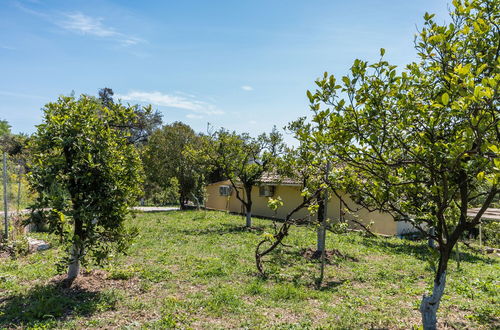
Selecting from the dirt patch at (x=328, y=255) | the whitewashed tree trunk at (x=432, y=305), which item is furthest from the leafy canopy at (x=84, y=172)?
the dirt patch at (x=328, y=255)

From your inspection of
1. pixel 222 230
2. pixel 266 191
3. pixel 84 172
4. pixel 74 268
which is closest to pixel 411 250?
pixel 222 230

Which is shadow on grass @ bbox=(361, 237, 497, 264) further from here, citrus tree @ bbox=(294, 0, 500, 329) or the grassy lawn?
citrus tree @ bbox=(294, 0, 500, 329)

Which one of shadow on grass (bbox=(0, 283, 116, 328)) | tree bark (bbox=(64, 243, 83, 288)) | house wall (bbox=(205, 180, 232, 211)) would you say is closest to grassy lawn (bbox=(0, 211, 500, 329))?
shadow on grass (bbox=(0, 283, 116, 328))

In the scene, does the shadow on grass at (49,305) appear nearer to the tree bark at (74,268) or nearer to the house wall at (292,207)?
the tree bark at (74,268)

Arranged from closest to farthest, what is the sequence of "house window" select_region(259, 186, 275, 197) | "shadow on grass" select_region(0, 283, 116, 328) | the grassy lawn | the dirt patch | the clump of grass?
1. "shadow on grass" select_region(0, 283, 116, 328)
2. the grassy lawn
3. the clump of grass
4. the dirt patch
5. "house window" select_region(259, 186, 275, 197)

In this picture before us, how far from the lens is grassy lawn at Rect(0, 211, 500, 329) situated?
5191 mm

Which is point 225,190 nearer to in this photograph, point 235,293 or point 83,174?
point 235,293

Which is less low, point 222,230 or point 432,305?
point 432,305

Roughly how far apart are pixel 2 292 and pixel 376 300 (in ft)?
23.0

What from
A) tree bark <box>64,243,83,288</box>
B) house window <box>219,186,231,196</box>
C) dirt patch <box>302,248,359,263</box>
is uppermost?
house window <box>219,186,231,196</box>

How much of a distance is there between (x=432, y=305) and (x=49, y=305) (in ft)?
18.7

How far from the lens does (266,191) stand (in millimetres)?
23000

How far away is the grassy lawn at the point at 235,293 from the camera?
5.19 metres

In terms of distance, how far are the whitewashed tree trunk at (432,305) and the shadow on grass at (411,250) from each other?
668 cm
